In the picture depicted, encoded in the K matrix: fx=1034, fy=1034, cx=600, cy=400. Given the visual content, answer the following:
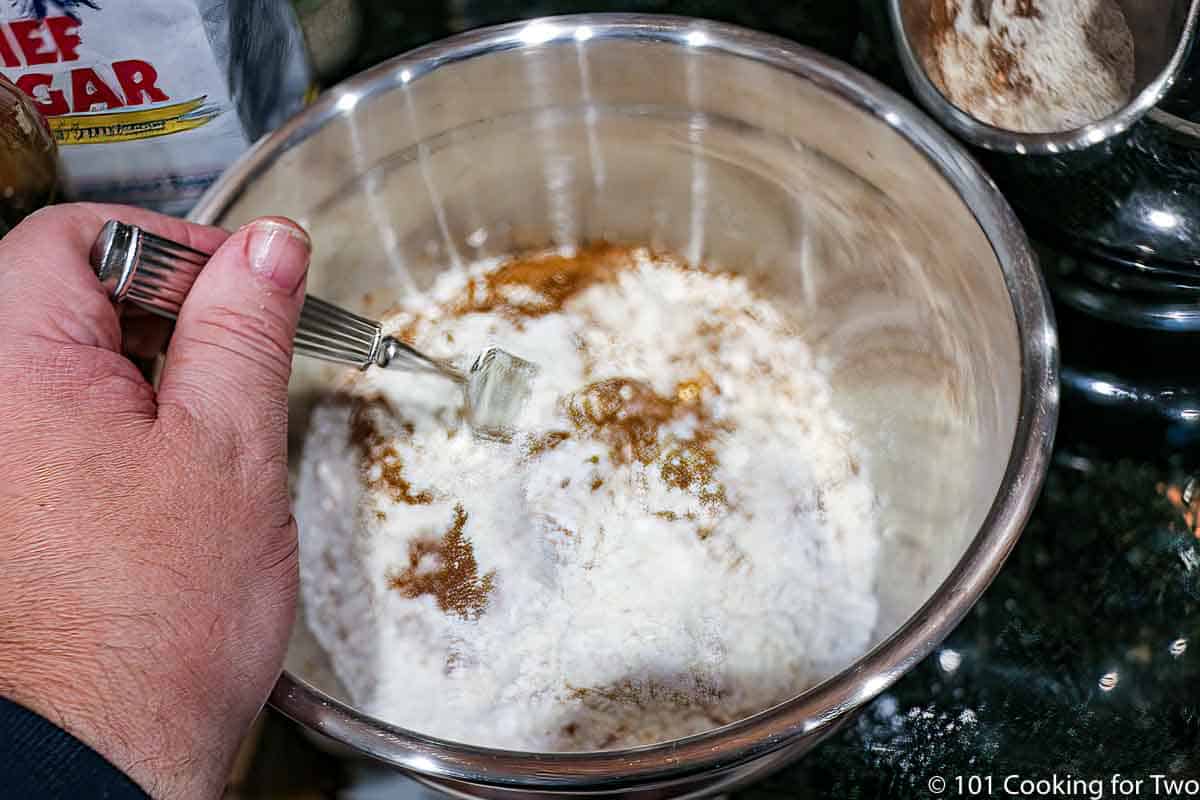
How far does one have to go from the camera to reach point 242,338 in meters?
0.49

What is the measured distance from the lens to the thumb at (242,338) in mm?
479

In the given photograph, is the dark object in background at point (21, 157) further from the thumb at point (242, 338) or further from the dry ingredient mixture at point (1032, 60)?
the dry ingredient mixture at point (1032, 60)

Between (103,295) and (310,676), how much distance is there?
0.27 metres

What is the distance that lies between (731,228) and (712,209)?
0.02 metres

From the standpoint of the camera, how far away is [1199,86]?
615 mm

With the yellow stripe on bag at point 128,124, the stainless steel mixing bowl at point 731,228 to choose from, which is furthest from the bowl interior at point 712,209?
the yellow stripe on bag at point 128,124

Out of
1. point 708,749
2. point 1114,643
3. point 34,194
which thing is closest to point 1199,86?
point 1114,643

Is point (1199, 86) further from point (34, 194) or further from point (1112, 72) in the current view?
point (34, 194)

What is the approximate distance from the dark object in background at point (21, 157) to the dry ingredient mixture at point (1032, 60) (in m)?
0.58

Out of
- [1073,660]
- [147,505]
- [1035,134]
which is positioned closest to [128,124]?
[147,505]

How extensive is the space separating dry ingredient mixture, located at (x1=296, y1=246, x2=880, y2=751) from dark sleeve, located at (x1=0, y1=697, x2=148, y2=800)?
268 millimetres

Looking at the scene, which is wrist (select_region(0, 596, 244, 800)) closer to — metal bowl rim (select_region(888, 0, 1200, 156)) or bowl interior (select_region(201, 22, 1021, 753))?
bowl interior (select_region(201, 22, 1021, 753))

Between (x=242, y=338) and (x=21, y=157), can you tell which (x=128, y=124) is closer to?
(x=21, y=157)

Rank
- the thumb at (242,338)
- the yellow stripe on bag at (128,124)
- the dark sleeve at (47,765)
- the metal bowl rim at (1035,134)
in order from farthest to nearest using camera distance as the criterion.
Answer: the yellow stripe on bag at (128,124)
the metal bowl rim at (1035,134)
the thumb at (242,338)
the dark sleeve at (47,765)
